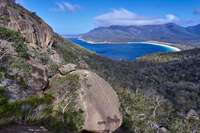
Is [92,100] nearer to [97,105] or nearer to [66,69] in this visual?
[97,105]

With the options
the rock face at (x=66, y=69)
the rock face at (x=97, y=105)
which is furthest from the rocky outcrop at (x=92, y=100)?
the rock face at (x=66, y=69)

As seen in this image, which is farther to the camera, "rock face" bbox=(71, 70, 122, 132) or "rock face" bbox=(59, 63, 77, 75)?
"rock face" bbox=(59, 63, 77, 75)

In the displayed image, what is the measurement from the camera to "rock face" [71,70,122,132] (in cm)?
810

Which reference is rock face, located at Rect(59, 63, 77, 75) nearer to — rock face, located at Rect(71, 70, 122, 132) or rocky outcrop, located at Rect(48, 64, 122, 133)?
rocky outcrop, located at Rect(48, 64, 122, 133)

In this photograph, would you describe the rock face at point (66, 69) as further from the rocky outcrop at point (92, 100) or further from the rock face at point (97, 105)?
the rock face at point (97, 105)

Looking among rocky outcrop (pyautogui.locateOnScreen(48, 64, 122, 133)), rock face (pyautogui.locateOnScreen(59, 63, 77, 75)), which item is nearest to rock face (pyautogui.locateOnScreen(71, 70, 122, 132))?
rocky outcrop (pyautogui.locateOnScreen(48, 64, 122, 133))

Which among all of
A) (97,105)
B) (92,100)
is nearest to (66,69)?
(92,100)

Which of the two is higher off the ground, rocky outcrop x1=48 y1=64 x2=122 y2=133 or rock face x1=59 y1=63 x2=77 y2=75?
rock face x1=59 y1=63 x2=77 y2=75

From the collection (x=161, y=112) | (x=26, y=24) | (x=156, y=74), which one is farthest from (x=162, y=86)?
(x=26, y=24)

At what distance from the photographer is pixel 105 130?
27.1ft

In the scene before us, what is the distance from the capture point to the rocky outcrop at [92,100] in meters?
8.15

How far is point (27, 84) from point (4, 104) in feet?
9.08

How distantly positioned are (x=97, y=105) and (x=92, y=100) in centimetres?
50

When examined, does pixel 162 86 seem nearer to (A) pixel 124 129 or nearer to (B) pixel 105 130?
(A) pixel 124 129
